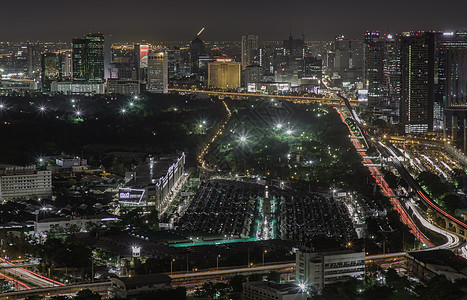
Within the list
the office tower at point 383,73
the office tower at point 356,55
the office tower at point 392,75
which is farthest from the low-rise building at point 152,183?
the office tower at point 356,55

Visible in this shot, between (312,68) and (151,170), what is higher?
(312,68)

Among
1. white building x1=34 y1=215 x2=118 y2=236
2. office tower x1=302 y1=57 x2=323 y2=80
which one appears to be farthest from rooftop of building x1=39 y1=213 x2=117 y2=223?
A: office tower x1=302 y1=57 x2=323 y2=80

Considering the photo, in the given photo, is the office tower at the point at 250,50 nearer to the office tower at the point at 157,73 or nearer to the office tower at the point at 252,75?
the office tower at the point at 252,75


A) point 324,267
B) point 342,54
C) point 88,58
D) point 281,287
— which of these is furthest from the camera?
point 342,54

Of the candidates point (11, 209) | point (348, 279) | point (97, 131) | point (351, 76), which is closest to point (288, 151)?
point (97, 131)

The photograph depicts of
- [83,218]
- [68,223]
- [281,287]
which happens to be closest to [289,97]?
[83,218]

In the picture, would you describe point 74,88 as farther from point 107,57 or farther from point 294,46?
point 294,46

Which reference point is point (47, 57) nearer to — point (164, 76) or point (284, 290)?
point (164, 76)
